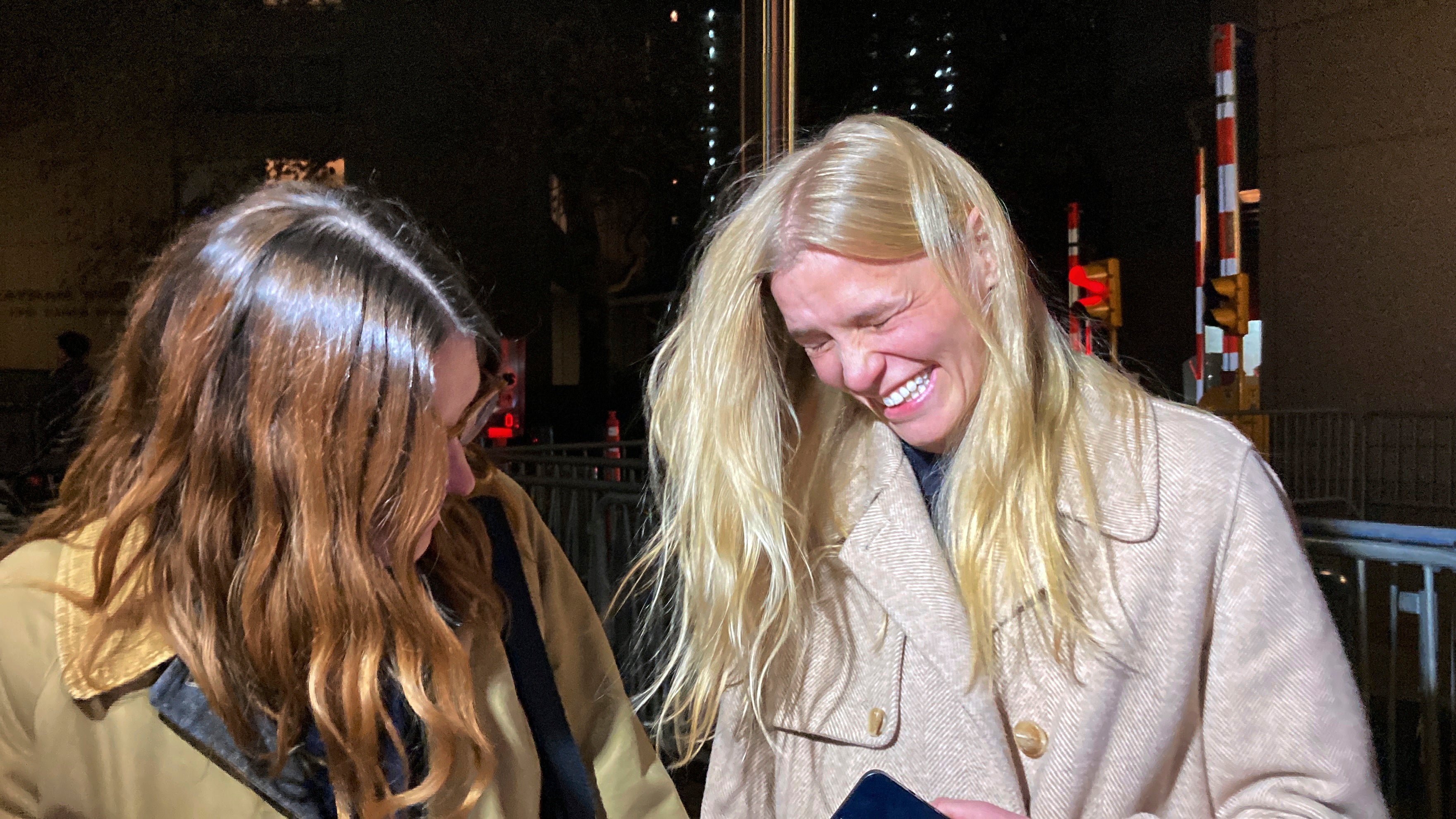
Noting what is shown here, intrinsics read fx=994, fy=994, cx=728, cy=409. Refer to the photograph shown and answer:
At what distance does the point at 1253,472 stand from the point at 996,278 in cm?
33

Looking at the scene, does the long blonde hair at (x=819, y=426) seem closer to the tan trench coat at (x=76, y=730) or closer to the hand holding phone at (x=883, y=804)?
the hand holding phone at (x=883, y=804)

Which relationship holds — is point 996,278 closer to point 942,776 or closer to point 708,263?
point 708,263

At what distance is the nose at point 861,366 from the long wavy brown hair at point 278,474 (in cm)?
43

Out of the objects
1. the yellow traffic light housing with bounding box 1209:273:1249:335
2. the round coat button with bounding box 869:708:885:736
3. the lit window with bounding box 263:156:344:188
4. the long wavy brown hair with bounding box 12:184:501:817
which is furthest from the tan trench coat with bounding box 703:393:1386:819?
the lit window with bounding box 263:156:344:188

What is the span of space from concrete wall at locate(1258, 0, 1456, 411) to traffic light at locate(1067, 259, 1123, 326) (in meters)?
0.21

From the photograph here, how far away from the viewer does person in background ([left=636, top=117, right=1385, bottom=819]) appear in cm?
101

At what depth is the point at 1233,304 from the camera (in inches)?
56.7

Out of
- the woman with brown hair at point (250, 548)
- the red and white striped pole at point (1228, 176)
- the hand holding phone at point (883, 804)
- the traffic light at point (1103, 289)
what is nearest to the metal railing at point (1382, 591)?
the red and white striped pole at point (1228, 176)

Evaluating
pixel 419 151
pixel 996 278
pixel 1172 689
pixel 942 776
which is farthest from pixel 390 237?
pixel 1172 689

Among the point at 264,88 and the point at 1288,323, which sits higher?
the point at 264,88

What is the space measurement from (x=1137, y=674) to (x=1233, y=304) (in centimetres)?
65

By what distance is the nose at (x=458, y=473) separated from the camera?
109 centimetres

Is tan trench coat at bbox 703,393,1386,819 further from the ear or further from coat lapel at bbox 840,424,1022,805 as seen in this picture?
the ear

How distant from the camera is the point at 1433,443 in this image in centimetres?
136
